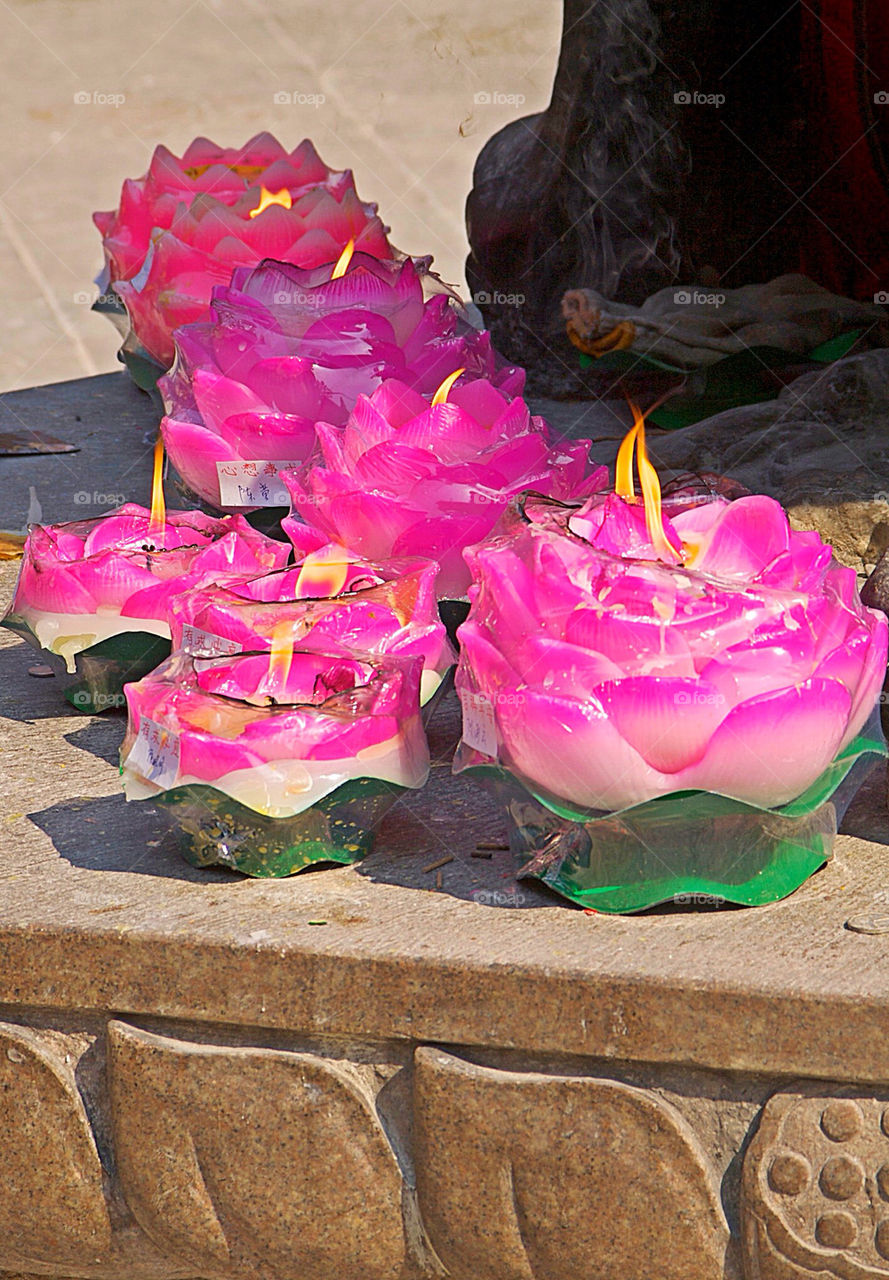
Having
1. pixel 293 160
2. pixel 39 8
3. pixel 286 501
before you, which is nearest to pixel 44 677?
pixel 286 501

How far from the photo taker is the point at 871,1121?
38.2 inches

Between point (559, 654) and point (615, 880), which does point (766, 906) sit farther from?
point (559, 654)

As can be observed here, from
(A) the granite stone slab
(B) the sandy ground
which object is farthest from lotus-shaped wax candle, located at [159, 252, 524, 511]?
(B) the sandy ground

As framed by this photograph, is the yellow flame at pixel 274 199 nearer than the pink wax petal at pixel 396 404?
No

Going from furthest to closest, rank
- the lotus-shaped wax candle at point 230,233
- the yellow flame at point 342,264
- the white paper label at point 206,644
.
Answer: the lotus-shaped wax candle at point 230,233
the yellow flame at point 342,264
the white paper label at point 206,644

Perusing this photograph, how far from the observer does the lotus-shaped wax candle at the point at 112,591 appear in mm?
1378

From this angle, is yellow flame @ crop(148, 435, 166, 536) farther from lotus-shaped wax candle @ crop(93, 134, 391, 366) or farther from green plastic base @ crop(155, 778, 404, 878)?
lotus-shaped wax candle @ crop(93, 134, 391, 366)

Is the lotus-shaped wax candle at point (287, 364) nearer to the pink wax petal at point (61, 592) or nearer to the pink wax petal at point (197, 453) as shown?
the pink wax petal at point (197, 453)

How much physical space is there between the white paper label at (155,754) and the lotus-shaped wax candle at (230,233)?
1105mm

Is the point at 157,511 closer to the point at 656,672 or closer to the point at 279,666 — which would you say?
the point at 279,666

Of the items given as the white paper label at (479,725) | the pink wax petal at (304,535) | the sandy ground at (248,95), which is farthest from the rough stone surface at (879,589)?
the sandy ground at (248,95)

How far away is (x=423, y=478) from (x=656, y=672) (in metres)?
0.41

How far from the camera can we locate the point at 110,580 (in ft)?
4.53

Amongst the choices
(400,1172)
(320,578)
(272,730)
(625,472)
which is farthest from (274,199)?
(400,1172)
